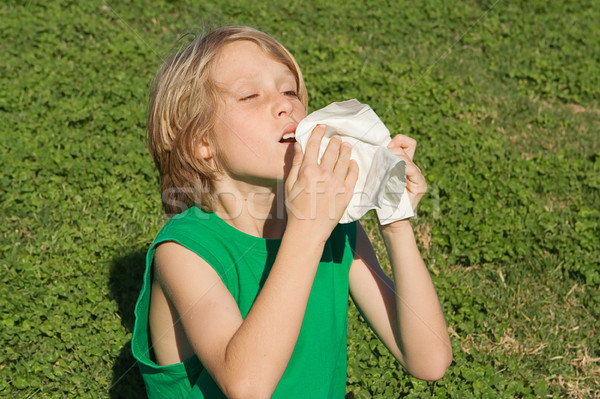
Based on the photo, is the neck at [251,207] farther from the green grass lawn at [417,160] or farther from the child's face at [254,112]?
the green grass lawn at [417,160]

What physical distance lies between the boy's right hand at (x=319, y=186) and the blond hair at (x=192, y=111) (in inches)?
20.0

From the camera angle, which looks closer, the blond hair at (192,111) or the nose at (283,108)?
the nose at (283,108)

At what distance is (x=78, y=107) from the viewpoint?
5.42 metres

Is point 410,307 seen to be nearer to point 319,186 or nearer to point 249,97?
point 319,186

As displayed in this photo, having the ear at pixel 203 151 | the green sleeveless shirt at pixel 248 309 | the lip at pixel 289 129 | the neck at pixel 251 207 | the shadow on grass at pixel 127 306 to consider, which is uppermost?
the lip at pixel 289 129

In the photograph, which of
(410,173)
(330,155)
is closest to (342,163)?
(330,155)

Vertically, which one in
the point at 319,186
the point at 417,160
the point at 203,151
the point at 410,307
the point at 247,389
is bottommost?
the point at 417,160

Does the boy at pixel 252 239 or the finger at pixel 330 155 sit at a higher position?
the finger at pixel 330 155

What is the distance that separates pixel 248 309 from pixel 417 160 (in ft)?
9.88

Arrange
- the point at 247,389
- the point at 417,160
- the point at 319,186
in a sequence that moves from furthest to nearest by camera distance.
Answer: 1. the point at 417,160
2. the point at 319,186
3. the point at 247,389

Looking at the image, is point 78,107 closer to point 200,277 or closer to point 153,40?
point 153,40

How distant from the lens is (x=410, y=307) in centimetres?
246

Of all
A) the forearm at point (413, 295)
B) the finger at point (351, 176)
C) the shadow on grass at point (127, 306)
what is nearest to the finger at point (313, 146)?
the finger at point (351, 176)

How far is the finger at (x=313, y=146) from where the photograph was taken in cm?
216
